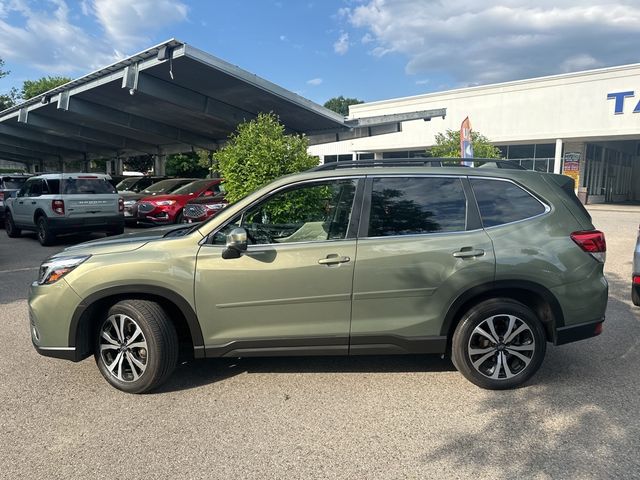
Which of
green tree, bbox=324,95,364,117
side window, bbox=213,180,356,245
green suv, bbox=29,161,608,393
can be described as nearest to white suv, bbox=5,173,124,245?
side window, bbox=213,180,356,245

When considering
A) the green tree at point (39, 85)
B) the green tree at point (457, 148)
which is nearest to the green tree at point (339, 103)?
the green tree at point (39, 85)

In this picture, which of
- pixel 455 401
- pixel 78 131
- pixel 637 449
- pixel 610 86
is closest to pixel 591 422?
pixel 637 449

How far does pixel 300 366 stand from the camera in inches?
164

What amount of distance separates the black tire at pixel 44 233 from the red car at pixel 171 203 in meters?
2.80

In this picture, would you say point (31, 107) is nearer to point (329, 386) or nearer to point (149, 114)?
point (149, 114)

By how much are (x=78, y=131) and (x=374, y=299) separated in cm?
2632

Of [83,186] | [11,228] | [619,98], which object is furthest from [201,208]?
[619,98]

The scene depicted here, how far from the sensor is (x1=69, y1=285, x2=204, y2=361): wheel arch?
3.54 metres

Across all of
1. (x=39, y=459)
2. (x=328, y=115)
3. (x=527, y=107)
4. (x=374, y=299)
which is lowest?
(x=39, y=459)

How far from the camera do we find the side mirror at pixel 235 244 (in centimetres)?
340

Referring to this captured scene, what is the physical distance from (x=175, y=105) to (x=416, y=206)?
13991 millimetres

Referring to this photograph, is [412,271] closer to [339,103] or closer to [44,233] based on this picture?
[44,233]

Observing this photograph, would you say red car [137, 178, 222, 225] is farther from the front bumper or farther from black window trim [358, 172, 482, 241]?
black window trim [358, 172, 482, 241]

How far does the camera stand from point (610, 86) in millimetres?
27047
